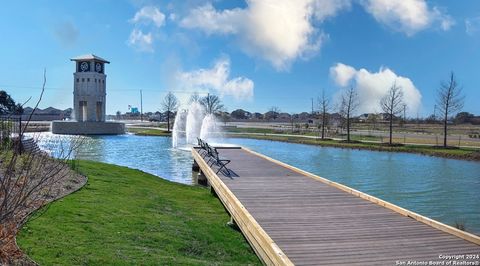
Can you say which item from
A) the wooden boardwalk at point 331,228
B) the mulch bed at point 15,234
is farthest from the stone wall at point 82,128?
the mulch bed at point 15,234

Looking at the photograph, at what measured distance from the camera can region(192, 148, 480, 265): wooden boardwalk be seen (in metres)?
6.72

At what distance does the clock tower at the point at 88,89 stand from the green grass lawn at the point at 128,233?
6327cm

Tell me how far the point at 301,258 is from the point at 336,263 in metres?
0.52

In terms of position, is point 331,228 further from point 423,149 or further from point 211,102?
point 211,102

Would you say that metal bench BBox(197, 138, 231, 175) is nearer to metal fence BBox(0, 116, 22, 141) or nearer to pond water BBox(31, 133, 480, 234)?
pond water BBox(31, 133, 480, 234)

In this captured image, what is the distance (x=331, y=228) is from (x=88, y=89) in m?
70.9

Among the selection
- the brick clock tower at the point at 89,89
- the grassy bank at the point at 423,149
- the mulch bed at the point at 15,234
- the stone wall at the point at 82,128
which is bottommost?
the grassy bank at the point at 423,149

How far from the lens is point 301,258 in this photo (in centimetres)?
650

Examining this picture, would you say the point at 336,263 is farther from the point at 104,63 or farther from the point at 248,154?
the point at 104,63

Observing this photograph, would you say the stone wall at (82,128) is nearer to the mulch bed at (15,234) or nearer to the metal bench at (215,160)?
the metal bench at (215,160)

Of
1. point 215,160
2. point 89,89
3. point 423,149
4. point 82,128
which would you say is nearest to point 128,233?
point 215,160

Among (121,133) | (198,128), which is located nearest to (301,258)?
(198,128)

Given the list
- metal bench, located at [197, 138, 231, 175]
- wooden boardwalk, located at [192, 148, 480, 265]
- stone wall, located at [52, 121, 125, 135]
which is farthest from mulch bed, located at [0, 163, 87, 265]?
stone wall, located at [52, 121, 125, 135]

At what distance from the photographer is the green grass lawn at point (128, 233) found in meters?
6.89
